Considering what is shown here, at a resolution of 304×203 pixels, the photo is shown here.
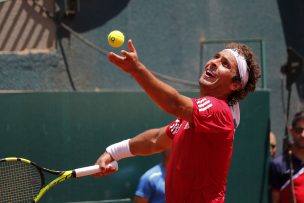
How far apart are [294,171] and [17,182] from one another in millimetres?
2875

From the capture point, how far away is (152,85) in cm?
382

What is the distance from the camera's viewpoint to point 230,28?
8742 millimetres

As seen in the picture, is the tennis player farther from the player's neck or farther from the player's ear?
the player's neck

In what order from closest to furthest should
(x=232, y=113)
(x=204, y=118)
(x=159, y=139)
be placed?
1. (x=204, y=118)
2. (x=232, y=113)
3. (x=159, y=139)

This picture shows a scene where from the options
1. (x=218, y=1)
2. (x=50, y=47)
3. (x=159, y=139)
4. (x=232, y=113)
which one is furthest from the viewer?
(x=218, y=1)

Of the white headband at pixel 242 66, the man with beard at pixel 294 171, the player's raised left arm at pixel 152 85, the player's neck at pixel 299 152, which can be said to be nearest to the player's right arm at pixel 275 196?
the man with beard at pixel 294 171

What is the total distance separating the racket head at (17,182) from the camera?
552cm

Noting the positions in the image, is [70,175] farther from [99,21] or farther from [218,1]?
[218,1]

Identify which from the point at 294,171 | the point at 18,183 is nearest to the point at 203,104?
the point at 18,183

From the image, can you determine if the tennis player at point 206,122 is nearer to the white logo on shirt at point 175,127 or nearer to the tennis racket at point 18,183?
the white logo on shirt at point 175,127

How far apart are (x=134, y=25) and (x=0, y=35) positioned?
5.11 ft

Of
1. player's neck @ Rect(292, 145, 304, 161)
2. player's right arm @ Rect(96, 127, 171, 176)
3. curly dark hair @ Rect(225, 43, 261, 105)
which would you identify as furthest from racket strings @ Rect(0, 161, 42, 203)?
player's neck @ Rect(292, 145, 304, 161)

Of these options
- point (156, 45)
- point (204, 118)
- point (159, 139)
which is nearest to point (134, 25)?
point (156, 45)

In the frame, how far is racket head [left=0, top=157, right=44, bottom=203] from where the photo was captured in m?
5.52
